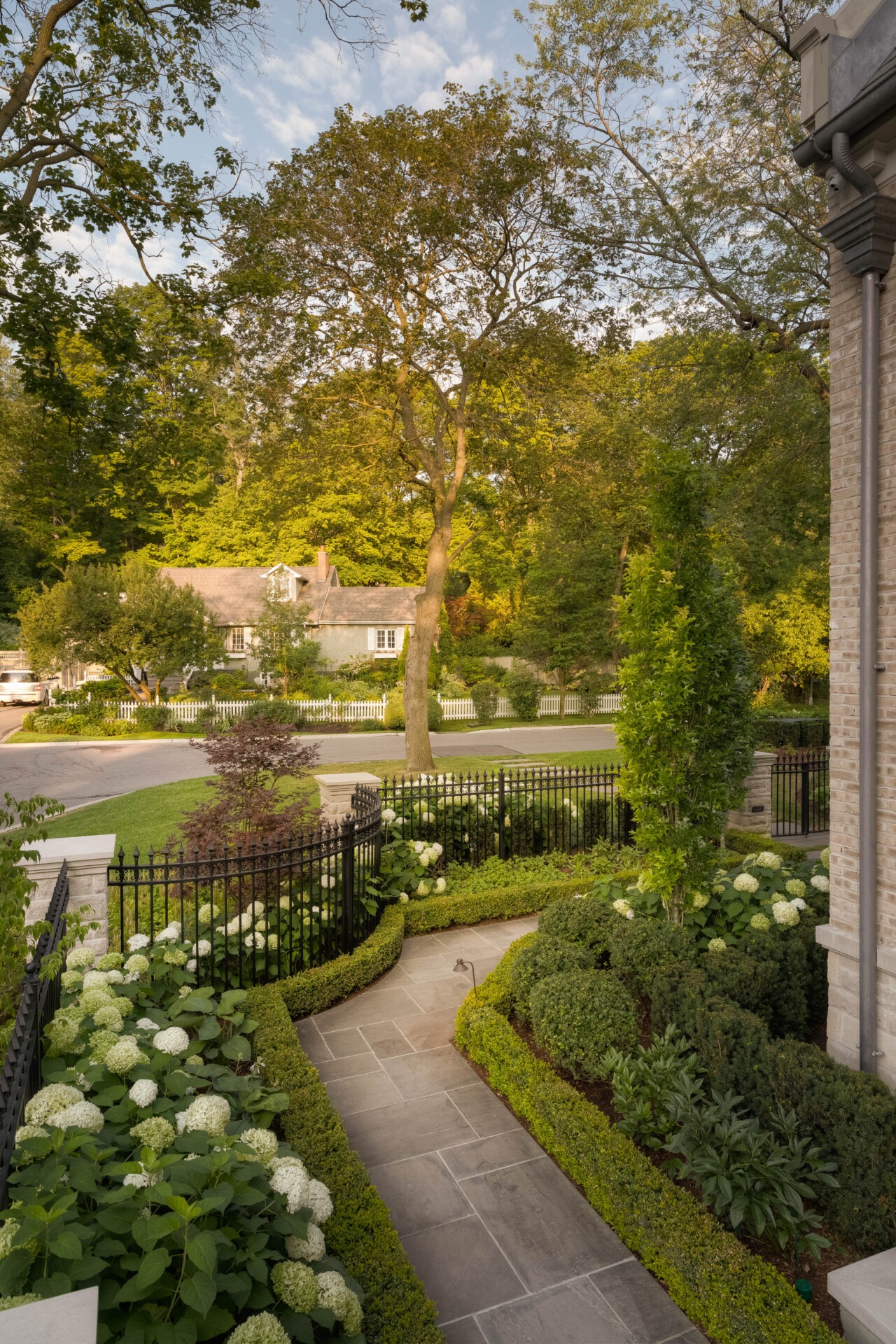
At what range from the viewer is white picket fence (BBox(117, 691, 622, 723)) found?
2689 centimetres

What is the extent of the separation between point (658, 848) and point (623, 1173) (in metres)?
2.93

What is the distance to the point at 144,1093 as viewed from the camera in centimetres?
345

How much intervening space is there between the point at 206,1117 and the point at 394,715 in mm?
23938

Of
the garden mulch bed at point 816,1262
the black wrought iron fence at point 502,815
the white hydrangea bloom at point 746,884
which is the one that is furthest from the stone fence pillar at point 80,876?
the white hydrangea bloom at point 746,884

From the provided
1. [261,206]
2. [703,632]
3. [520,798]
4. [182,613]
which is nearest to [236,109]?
[261,206]

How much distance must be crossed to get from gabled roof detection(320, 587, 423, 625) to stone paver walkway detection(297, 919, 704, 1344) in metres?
31.2

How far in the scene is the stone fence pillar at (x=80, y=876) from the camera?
17.7ft

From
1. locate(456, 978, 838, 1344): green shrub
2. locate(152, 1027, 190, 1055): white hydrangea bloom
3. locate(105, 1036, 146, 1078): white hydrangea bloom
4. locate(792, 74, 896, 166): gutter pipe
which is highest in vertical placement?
locate(792, 74, 896, 166): gutter pipe

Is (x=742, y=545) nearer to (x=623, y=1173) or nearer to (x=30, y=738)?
(x=623, y=1173)

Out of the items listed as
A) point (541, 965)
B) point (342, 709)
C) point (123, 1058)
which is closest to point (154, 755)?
point (342, 709)

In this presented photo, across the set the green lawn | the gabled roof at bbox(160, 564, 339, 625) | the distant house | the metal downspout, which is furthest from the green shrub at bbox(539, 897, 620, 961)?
the gabled roof at bbox(160, 564, 339, 625)

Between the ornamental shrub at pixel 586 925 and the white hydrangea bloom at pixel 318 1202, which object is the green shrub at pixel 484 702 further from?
the white hydrangea bloom at pixel 318 1202

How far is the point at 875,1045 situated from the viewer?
4.36 meters

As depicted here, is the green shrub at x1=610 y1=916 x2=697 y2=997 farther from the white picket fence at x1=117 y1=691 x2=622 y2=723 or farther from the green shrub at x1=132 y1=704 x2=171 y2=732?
the green shrub at x1=132 y1=704 x2=171 y2=732
